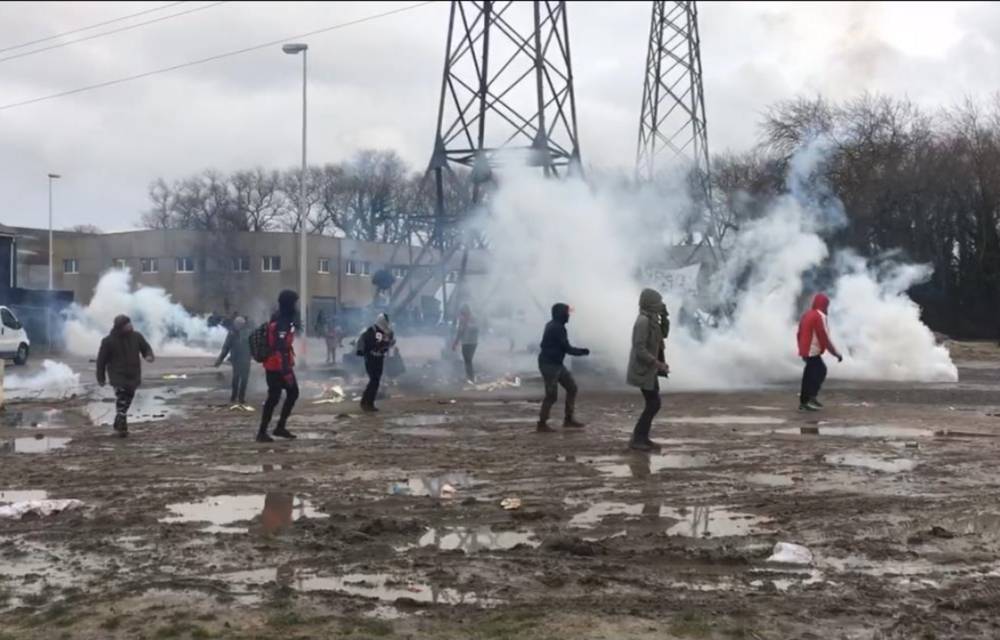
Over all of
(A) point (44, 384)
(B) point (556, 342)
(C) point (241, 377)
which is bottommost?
(A) point (44, 384)

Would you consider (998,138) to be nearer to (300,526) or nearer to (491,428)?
(491,428)

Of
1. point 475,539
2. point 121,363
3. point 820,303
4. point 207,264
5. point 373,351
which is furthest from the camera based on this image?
point 207,264

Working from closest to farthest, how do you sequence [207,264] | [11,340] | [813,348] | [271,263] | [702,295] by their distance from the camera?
[813,348] → [702,295] → [11,340] → [207,264] → [271,263]

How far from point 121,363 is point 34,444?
1.48m

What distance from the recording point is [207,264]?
211ft

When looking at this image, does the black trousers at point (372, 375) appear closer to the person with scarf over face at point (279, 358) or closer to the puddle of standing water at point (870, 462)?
the person with scarf over face at point (279, 358)

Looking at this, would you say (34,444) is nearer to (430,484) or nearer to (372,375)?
(372,375)

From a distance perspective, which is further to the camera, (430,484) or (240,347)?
(240,347)

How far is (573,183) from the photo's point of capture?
23.4 m

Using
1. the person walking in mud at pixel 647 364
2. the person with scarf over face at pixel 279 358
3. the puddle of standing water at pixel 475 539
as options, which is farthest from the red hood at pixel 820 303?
the puddle of standing water at pixel 475 539

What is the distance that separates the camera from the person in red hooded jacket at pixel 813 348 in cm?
1572

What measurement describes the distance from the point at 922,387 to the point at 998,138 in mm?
32424

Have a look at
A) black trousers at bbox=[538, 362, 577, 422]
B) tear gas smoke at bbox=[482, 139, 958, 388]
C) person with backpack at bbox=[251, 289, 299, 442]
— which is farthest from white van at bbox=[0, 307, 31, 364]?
black trousers at bbox=[538, 362, 577, 422]

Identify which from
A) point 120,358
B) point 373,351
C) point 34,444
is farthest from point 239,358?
point 34,444
